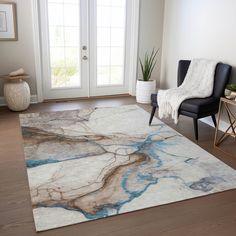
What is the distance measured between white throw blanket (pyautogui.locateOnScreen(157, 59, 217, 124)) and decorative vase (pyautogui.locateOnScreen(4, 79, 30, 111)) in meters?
2.03

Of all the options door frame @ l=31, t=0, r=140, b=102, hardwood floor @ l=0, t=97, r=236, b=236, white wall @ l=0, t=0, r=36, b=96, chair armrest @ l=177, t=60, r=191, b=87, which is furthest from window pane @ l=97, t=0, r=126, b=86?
hardwood floor @ l=0, t=97, r=236, b=236

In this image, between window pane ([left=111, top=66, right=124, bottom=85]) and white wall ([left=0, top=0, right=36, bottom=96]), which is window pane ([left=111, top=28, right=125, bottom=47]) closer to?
window pane ([left=111, top=66, right=124, bottom=85])

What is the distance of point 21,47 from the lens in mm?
4426

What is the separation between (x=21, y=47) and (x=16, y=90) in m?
0.72

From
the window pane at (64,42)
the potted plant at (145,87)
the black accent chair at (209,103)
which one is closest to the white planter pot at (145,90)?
the potted plant at (145,87)

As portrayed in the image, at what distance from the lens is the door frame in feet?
14.4

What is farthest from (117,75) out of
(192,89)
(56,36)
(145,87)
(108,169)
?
(108,169)

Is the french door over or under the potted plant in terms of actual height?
over

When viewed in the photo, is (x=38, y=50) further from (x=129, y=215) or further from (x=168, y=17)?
(x=129, y=215)

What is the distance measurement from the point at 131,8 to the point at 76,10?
3.12 ft

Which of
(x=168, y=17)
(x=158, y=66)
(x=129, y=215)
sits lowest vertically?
(x=129, y=215)

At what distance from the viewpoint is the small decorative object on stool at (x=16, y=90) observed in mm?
4203

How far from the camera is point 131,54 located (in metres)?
5.10

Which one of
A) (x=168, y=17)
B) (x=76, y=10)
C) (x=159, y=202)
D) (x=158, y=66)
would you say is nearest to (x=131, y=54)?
(x=158, y=66)
